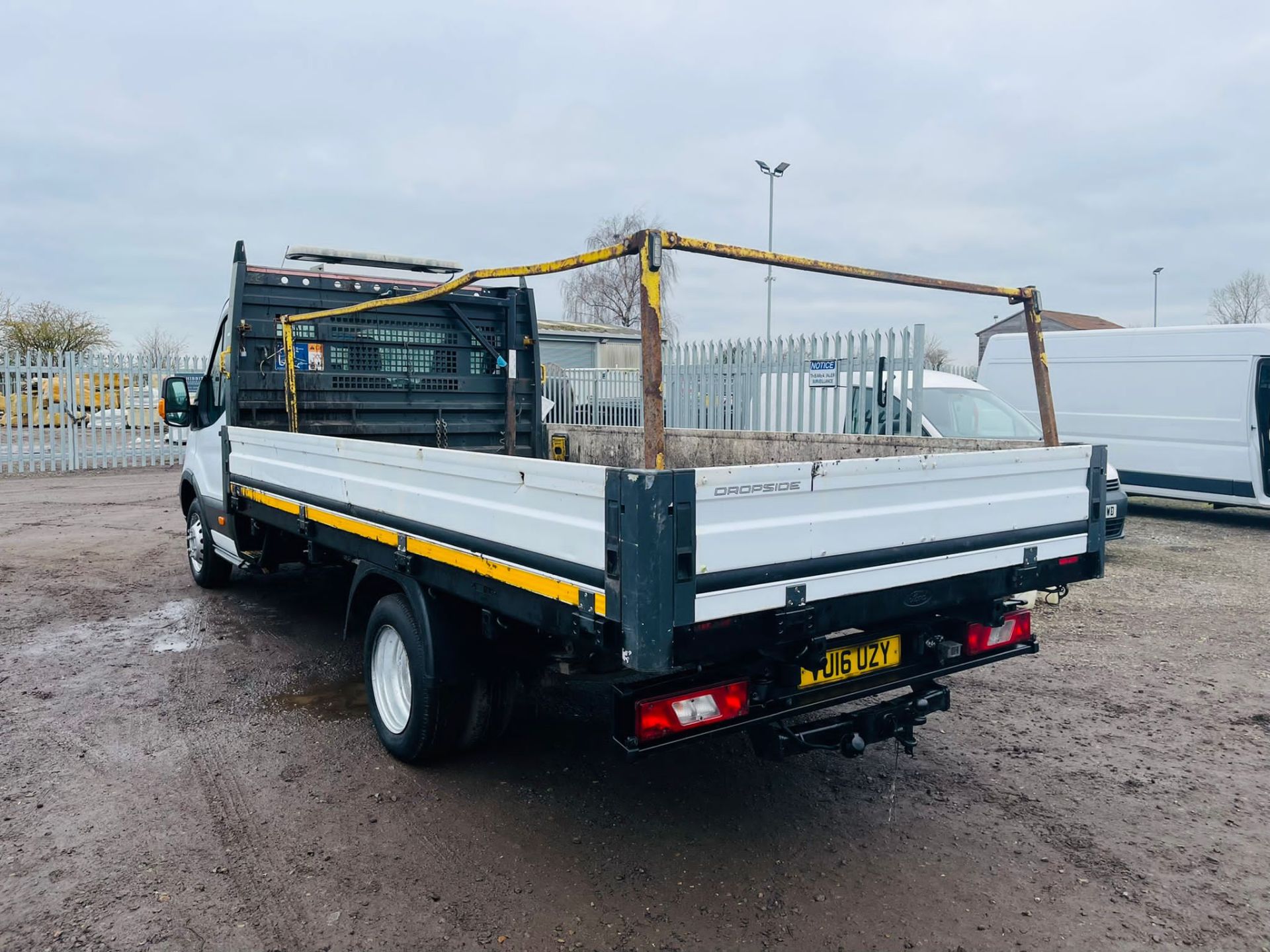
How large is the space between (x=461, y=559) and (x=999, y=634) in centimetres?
223

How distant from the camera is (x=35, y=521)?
11.4 meters

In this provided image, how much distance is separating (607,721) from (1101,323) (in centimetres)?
6361

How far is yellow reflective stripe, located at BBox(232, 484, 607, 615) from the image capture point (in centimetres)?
281

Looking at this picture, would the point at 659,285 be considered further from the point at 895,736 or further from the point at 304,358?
the point at 304,358

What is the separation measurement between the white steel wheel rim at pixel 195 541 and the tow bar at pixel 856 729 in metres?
5.60

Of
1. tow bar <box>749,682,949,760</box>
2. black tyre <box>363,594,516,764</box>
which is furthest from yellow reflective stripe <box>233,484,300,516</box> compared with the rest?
tow bar <box>749,682,949,760</box>

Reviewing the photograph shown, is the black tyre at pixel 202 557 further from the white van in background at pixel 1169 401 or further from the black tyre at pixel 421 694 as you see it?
the white van in background at pixel 1169 401

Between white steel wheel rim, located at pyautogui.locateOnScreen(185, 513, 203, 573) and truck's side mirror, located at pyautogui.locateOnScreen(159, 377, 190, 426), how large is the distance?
86cm

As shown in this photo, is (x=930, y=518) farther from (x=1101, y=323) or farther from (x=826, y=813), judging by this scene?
(x=1101, y=323)

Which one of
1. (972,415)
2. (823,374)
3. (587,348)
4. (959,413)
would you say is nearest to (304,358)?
→ (823,374)

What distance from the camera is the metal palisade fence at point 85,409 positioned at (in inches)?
672

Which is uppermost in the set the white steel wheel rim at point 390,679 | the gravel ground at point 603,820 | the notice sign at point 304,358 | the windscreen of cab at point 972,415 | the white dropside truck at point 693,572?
the notice sign at point 304,358

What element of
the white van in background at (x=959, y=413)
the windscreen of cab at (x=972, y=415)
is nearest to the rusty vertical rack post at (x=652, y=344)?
the white van in background at (x=959, y=413)

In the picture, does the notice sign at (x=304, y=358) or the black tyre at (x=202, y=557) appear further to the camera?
the black tyre at (x=202, y=557)
